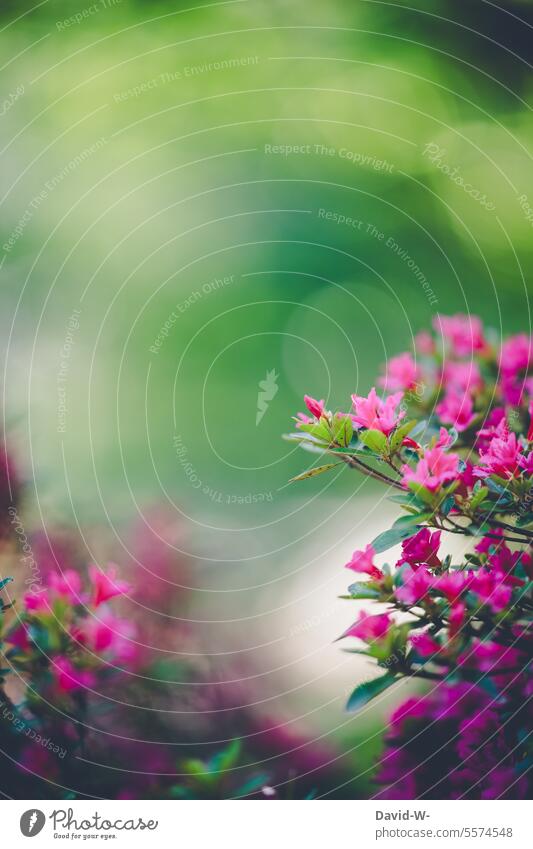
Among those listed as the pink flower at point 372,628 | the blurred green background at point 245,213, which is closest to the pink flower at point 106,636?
the pink flower at point 372,628

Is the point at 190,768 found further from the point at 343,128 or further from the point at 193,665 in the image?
the point at 343,128

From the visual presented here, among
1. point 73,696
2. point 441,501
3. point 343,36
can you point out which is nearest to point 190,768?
point 73,696

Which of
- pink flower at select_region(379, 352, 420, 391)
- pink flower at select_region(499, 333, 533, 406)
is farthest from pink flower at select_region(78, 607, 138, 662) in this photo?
pink flower at select_region(499, 333, 533, 406)

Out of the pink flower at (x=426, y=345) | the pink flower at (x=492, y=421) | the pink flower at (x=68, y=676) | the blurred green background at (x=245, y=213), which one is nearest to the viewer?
the pink flower at (x=68, y=676)

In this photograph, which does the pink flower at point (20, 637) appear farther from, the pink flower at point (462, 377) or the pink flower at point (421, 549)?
the pink flower at point (462, 377)

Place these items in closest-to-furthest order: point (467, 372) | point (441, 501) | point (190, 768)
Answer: point (441, 501), point (190, 768), point (467, 372)

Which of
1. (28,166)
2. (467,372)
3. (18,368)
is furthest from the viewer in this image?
(28,166)
